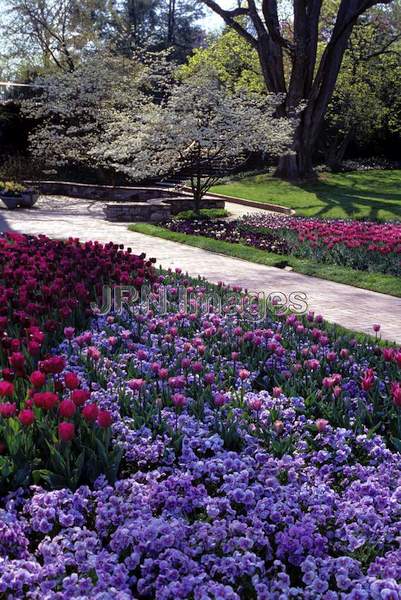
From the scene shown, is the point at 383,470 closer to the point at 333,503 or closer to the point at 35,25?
the point at 333,503

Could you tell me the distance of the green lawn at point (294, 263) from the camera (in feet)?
29.3

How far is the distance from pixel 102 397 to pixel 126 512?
1214mm

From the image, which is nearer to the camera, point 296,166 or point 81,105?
point 81,105

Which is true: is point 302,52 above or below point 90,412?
above

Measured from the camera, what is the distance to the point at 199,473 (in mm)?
3184

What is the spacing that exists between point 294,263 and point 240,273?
1163 mm

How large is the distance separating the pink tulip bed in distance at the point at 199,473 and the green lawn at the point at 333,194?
13635 mm

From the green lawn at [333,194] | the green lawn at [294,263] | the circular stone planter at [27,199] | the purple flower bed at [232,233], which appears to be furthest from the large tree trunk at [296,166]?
the green lawn at [294,263]

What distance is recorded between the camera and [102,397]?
4.00m

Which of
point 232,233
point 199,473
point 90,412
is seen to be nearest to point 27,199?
point 232,233

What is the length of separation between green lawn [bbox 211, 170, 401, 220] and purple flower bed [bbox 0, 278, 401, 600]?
547 inches

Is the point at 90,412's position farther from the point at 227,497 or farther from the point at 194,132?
the point at 194,132

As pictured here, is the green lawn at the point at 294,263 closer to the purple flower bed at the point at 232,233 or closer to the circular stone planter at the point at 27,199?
the purple flower bed at the point at 232,233

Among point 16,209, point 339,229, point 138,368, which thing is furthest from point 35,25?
point 138,368
